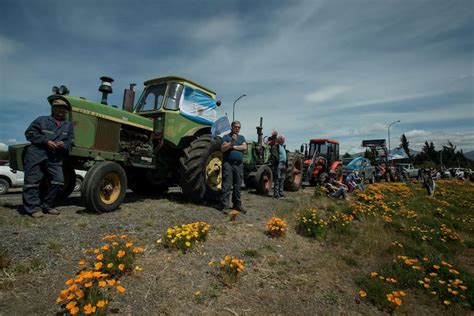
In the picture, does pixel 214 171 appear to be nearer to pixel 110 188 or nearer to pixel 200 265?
pixel 110 188

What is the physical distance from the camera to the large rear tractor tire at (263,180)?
8.97m

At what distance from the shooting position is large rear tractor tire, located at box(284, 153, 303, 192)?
419 inches

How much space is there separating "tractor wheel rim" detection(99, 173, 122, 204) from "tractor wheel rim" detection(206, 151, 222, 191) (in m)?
2.01

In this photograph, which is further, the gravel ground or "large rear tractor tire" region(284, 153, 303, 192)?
"large rear tractor tire" region(284, 153, 303, 192)

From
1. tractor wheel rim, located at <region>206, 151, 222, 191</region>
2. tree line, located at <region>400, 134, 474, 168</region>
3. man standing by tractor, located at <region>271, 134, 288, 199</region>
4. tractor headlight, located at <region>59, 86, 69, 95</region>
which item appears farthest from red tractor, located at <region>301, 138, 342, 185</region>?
tree line, located at <region>400, 134, 474, 168</region>

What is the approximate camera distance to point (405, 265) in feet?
14.4

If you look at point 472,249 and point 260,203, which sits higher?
point 260,203

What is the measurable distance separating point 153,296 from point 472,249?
21.7ft

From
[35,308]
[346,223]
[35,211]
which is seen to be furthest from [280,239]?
[35,211]

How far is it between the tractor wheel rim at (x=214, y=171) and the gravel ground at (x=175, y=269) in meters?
1.45

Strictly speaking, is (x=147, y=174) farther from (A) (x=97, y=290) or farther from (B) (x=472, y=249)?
(B) (x=472, y=249)

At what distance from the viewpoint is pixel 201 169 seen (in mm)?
5809

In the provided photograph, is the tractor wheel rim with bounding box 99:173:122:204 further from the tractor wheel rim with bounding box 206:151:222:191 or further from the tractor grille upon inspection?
the tractor wheel rim with bounding box 206:151:222:191

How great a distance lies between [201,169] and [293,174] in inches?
241
